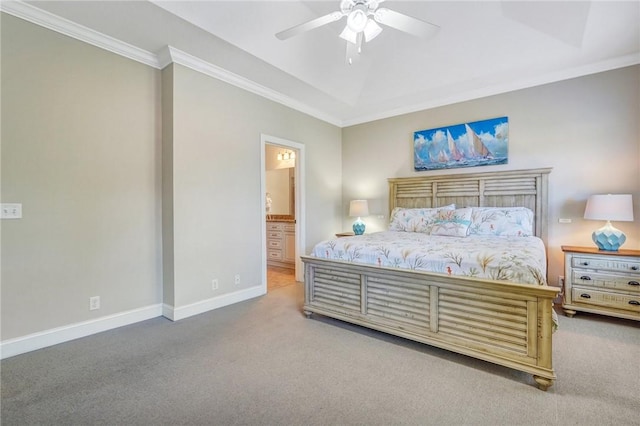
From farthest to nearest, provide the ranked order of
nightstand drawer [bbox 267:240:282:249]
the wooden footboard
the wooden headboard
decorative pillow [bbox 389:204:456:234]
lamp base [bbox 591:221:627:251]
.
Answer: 1. nightstand drawer [bbox 267:240:282:249]
2. decorative pillow [bbox 389:204:456:234]
3. the wooden headboard
4. lamp base [bbox 591:221:627:251]
5. the wooden footboard

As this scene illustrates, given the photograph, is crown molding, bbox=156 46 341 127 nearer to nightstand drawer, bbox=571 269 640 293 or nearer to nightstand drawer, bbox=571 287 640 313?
nightstand drawer, bbox=571 269 640 293

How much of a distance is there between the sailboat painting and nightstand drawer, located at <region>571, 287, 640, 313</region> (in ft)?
6.02

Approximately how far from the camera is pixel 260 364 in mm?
2238

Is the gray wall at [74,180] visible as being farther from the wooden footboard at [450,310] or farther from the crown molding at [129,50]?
the wooden footboard at [450,310]

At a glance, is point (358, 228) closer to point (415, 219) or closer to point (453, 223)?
point (415, 219)

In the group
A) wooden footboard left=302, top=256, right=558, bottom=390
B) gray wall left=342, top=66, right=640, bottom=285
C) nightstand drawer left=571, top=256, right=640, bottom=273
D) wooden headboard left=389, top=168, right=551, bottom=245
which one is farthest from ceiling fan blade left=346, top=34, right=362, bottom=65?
Answer: nightstand drawer left=571, top=256, right=640, bottom=273

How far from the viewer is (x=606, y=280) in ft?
9.85

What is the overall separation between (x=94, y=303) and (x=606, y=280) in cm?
509

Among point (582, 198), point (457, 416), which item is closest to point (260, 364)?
point (457, 416)

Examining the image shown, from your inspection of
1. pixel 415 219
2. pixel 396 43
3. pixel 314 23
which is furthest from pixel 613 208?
pixel 314 23

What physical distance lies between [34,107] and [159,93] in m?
1.10

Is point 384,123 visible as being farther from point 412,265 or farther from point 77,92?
point 77,92

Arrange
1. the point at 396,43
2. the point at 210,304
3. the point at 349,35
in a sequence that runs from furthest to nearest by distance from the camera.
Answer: the point at 396,43, the point at 210,304, the point at 349,35

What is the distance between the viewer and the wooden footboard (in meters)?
1.96
